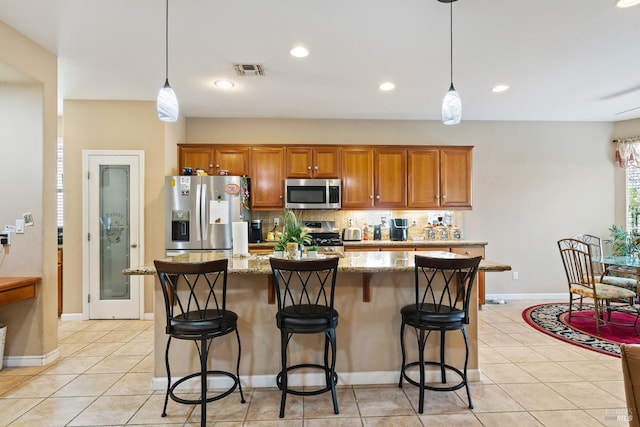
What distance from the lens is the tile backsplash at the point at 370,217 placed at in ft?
17.0

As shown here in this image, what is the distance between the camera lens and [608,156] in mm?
5344

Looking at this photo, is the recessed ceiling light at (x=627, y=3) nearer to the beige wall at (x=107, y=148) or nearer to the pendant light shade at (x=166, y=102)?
the pendant light shade at (x=166, y=102)

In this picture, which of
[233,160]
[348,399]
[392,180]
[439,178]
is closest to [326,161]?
[392,180]

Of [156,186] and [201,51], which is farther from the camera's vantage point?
[156,186]

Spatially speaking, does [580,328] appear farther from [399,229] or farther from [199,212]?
[199,212]

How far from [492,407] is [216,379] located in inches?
78.7

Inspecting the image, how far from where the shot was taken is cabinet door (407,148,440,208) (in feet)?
16.3

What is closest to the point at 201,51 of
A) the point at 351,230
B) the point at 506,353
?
the point at 351,230

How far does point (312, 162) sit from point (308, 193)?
0.46 m

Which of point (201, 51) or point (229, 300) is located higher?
point (201, 51)

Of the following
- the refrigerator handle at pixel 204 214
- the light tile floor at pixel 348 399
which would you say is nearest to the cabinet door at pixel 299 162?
the refrigerator handle at pixel 204 214

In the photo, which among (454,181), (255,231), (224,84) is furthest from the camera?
(454,181)

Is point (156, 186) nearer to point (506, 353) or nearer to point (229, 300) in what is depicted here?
point (229, 300)

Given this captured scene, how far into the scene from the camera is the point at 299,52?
9.97 feet
